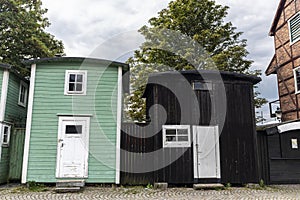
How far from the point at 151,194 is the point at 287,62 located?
A: 917cm

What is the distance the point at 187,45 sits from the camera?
16.6 m

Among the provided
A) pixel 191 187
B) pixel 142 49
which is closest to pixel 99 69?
pixel 191 187

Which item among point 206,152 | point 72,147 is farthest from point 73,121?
point 206,152

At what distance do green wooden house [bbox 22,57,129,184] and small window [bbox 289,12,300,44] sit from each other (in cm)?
804

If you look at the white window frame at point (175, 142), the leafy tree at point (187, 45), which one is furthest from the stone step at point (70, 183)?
the leafy tree at point (187, 45)

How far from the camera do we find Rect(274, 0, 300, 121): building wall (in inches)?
441

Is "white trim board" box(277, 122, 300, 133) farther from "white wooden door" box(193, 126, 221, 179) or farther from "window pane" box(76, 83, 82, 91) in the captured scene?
"window pane" box(76, 83, 82, 91)

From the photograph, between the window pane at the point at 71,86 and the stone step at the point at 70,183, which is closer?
the stone step at the point at 70,183

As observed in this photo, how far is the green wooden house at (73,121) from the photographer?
25.7 ft

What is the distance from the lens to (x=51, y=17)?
18.0 m

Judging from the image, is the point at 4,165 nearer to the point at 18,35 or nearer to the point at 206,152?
the point at 206,152

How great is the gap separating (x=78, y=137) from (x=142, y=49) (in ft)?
34.6

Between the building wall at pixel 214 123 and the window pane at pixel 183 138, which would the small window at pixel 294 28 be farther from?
the window pane at pixel 183 138

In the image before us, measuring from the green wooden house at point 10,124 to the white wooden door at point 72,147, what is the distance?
1911mm
